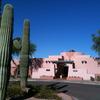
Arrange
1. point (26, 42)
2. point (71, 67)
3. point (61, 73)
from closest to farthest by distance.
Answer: point (26, 42)
point (71, 67)
point (61, 73)

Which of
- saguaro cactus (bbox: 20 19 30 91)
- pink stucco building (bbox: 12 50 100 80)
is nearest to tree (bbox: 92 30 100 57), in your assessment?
pink stucco building (bbox: 12 50 100 80)

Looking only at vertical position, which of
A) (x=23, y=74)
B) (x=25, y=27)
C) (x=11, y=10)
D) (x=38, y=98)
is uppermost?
(x=25, y=27)

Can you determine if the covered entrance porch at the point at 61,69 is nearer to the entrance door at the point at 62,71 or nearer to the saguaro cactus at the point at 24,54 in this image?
the entrance door at the point at 62,71

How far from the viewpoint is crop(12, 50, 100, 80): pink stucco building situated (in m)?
50.1

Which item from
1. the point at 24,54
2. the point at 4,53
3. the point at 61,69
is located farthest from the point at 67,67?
the point at 4,53

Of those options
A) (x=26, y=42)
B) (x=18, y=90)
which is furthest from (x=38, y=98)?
A: (x=26, y=42)

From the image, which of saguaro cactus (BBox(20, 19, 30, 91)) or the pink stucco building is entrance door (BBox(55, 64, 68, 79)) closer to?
the pink stucco building

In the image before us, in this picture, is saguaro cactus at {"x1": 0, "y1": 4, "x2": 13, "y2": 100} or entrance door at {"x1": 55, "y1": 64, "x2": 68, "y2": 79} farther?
entrance door at {"x1": 55, "y1": 64, "x2": 68, "y2": 79}

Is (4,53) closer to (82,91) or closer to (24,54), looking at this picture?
(24,54)

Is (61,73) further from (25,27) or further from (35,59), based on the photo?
(25,27)

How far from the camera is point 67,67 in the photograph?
5475 centimetres

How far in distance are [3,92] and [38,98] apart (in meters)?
7.35

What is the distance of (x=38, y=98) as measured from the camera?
1805 cm

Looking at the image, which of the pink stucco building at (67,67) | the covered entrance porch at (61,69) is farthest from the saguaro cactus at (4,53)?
the covered entrance porch at (61,69)
